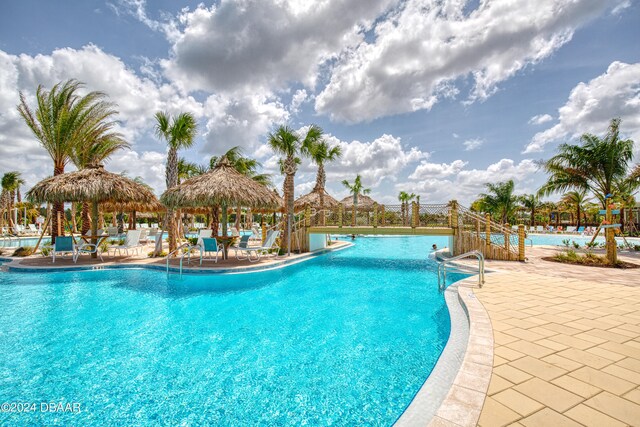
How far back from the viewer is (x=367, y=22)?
35.3ft

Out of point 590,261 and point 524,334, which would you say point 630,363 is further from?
point 590,261

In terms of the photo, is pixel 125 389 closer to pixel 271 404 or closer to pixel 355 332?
pixel 271 404

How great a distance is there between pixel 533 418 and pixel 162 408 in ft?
10.7

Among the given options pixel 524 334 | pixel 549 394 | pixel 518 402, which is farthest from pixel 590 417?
pixel 524 334

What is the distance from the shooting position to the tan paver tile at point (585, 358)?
285cm

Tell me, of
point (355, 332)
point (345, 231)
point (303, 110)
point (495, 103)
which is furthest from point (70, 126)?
point (495, 103)

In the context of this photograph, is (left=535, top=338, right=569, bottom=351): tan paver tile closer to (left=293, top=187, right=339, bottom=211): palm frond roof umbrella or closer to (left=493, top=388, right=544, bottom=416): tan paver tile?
(left=493, top=388, right=544, bottom=416): tan paver tile

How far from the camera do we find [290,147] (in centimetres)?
1365

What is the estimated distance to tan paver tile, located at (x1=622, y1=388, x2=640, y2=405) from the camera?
226 cm

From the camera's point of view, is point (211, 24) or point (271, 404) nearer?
point (271, 404)

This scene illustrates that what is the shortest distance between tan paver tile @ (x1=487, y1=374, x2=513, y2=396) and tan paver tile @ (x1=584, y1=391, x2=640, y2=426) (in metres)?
0.51

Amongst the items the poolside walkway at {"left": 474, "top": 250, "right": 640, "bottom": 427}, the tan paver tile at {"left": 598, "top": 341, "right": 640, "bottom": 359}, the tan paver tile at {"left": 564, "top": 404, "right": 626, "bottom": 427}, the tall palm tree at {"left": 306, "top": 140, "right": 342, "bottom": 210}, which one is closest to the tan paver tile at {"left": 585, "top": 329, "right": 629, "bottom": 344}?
the poolside walkway at {"left": 474, "top": 250, "right": 640, "bottom": 427}

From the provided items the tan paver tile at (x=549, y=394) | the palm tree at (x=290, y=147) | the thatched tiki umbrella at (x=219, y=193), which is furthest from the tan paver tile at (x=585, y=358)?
the palm tree at (x=290, y=147)

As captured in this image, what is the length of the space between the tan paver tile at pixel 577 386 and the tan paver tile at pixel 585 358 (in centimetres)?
48
